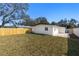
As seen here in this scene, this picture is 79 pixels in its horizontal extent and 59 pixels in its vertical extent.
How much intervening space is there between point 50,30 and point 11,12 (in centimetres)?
59

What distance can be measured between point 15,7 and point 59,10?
0.61 meters

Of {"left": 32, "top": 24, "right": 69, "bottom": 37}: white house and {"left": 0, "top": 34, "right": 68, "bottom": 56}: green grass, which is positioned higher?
{"left": 32, "top": 24, "right": 69, "bottom": 37}: white house

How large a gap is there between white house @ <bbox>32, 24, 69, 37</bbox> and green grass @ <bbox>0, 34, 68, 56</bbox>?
6cm

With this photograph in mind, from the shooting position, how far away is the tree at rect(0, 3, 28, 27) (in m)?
5.00

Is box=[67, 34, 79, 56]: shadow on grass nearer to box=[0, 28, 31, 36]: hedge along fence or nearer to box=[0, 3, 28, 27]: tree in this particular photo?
box=[0, 28, 31, 36]: hedge along fence

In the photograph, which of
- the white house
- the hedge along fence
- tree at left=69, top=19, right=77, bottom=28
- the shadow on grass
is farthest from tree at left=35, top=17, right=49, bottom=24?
the shadow on grass

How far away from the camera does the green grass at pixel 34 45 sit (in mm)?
4984

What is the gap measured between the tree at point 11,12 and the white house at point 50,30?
260mm

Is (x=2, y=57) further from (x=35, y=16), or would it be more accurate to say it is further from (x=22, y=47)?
(x=35, y=16)

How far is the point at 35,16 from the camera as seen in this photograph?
16.3ft

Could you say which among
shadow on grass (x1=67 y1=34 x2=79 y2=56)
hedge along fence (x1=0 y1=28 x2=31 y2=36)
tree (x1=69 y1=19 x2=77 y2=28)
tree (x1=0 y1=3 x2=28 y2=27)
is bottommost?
shadow on grass (x1=67 y1=34 x2=79 y2=56)

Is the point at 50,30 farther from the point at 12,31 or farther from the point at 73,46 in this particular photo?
the point at 12,31

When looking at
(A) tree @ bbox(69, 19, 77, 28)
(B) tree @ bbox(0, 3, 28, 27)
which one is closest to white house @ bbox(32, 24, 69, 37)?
(A) tree @ bbox(69, 19, 77, 28)

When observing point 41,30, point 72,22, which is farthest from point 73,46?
point 41,30
